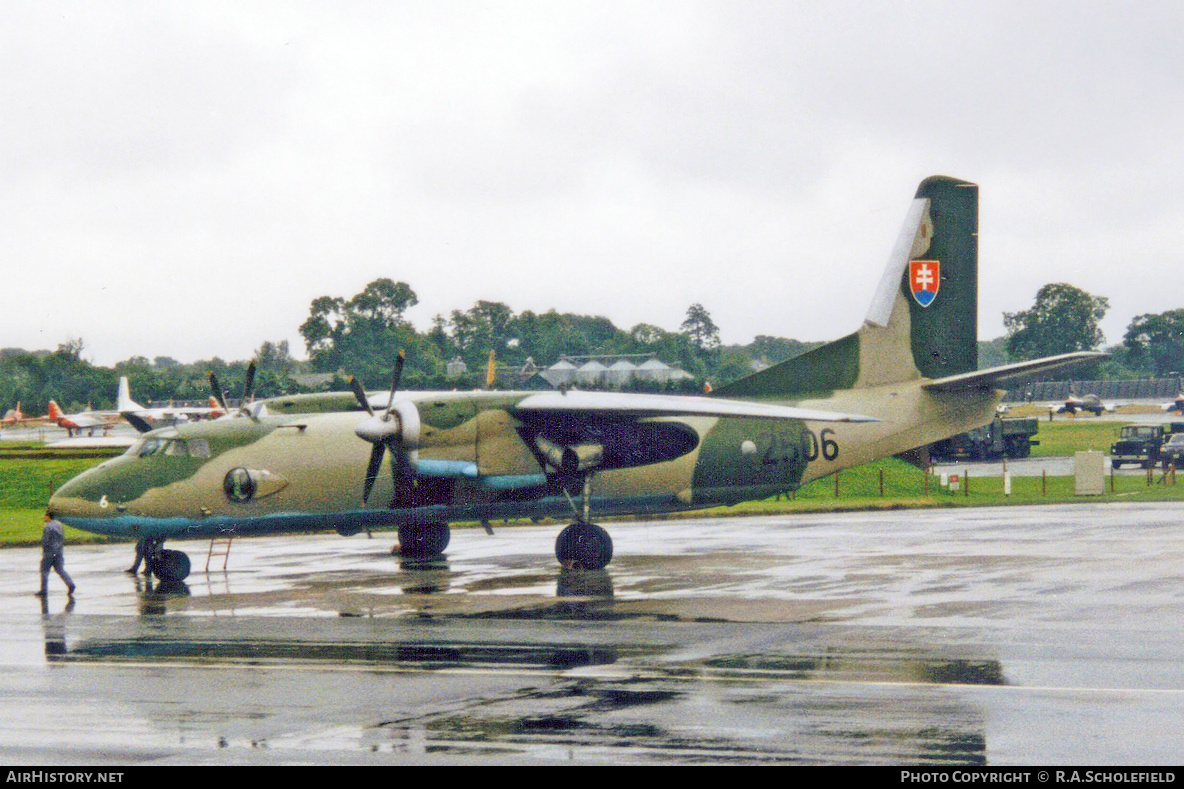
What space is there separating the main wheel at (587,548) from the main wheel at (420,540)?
4.64 m

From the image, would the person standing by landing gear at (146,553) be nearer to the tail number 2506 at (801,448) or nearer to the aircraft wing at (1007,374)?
the tail number 2506 at (801,448)

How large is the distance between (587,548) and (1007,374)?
1029 centimetres

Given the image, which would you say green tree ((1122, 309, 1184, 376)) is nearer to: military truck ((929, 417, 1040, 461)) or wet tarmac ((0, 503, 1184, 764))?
military truck ((929, 417, 1040, 461))

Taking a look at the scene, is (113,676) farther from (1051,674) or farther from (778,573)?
(778,573)

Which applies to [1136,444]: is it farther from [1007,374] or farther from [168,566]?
[168,566]

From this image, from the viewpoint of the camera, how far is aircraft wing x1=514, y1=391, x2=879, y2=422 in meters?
24.7

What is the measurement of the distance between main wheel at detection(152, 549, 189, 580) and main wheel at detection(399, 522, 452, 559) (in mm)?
5712

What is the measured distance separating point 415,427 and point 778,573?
26.0 feet

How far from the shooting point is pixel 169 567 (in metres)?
25.6

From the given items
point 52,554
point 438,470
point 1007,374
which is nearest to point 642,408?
point 438,470

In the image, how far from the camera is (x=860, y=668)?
14.9 m

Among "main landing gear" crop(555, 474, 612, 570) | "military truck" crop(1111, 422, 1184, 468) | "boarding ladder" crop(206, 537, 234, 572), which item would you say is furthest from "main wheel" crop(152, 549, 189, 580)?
"military truck" crop(1111, 422, 1184, 468)
